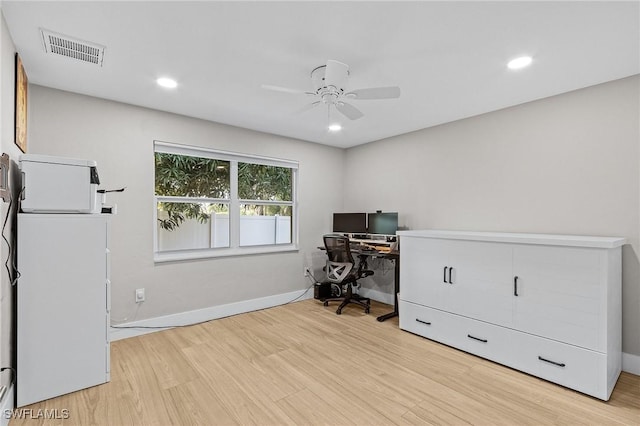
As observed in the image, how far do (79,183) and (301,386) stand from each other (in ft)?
7.30

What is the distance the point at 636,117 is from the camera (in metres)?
2.51

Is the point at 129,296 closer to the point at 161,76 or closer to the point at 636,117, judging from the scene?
the point at 161,76

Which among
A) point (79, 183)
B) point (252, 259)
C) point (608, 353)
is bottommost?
point (608, 353)

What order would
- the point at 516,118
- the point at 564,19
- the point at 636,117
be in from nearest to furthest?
1. the point at 564,19
2. the point at 636,117
3. the point at 516,118

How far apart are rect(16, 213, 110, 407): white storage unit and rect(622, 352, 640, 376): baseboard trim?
4159mm

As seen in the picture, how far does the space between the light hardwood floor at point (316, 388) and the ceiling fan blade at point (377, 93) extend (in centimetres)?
220

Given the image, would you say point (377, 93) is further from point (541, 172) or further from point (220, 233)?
point (220, 233)

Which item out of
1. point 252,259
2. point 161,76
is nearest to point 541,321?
point 252,259

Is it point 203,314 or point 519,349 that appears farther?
point 203,314

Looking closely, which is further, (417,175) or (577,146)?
(417,175)

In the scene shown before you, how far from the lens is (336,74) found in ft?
7.22

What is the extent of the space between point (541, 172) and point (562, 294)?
1.24 metres

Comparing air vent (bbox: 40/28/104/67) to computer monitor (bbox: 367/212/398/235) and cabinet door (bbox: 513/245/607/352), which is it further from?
cabinet door (bbox: 513/245/607/352)

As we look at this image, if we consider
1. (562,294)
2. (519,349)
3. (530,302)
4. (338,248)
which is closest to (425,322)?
(519,349)
